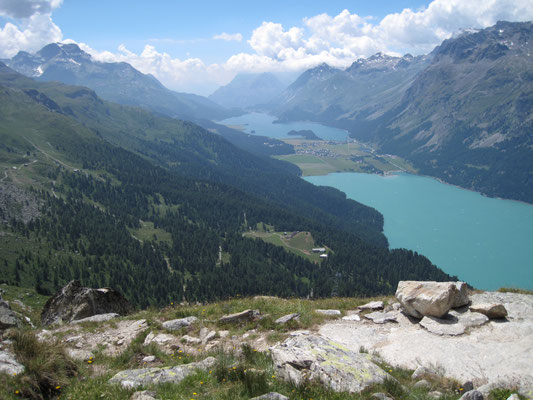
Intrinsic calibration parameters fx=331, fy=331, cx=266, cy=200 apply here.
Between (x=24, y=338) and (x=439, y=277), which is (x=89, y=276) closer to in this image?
(x=24, y=338)

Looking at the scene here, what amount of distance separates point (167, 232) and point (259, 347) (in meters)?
138

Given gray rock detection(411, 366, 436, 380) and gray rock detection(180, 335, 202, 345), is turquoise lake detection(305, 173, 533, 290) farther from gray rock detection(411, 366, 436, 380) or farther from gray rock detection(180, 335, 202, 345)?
gray rock detection(180, 335, 202, 345)

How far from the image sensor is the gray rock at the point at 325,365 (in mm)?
10609

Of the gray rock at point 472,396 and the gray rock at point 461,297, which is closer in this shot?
the gray rock at point 472,396

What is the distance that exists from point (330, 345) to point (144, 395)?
22.4 feet

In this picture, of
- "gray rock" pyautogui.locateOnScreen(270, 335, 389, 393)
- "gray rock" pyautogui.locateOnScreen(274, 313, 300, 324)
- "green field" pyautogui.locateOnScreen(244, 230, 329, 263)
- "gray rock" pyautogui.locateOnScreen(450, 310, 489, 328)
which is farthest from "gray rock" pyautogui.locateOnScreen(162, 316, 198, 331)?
"green field" pyautogui.locateOnScreen(244, 230, 329, 263)

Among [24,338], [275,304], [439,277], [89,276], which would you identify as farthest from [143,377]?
[439,277]

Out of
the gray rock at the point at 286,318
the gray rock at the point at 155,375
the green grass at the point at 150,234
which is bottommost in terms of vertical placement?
the green grass at the point at 150,234

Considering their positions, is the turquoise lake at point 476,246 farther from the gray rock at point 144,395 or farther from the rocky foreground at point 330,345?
the gray rock at point 144,395

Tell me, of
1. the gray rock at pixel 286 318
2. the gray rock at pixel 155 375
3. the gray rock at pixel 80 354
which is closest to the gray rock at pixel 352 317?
the gray rock at pixel 286 318

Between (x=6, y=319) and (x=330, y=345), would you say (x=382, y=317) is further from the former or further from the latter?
(x=6, y=319)

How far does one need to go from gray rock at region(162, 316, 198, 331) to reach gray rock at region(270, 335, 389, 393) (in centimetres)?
615

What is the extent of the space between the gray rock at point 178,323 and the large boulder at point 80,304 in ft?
23.6

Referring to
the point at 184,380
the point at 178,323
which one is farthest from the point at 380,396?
the point at 178,323
